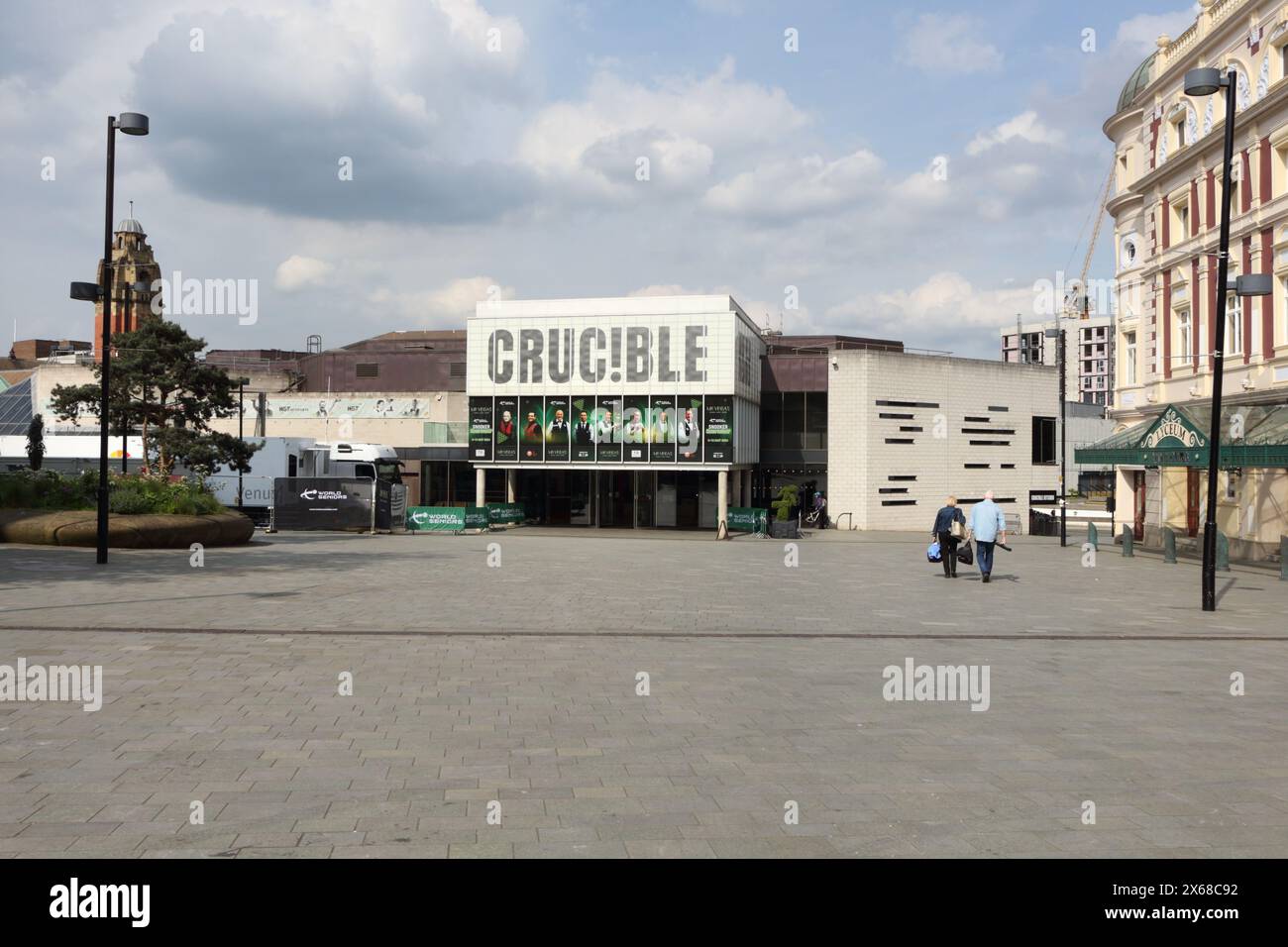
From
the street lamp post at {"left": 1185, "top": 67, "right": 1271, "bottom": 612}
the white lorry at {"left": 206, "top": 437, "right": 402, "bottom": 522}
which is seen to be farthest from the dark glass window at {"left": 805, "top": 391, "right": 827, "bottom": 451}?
the street lamp post at {"left": 1185, "top": 67, "right": 1271, "bottom": 612}

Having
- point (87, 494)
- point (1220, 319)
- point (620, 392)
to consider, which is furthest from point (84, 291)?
point (620, 392)

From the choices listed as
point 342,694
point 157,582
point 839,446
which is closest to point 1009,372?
point 839,446

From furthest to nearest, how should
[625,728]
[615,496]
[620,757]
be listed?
[615,496] → [625,728] → [620,757]

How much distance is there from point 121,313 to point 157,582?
287 ft

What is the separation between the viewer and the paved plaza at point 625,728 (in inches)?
215

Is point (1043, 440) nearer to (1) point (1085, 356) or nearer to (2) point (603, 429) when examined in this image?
(2) point (603, 429)

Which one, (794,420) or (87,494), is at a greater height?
(794,420)

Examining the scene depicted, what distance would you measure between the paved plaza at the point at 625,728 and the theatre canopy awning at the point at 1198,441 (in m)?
8.43

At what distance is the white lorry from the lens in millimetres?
41562

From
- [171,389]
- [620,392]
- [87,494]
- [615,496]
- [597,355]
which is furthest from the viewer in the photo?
[615,496]

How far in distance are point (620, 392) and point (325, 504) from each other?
43.2ft

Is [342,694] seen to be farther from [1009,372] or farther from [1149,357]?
[1009,372]

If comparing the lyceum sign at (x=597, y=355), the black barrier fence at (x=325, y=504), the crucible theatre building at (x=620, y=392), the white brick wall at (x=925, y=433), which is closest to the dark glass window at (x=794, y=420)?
the white brick wall at (x=925, y=433)

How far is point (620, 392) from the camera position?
1735 inches
